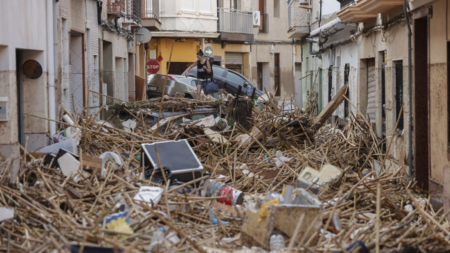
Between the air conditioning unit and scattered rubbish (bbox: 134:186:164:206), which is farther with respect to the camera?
the air conditioning unit

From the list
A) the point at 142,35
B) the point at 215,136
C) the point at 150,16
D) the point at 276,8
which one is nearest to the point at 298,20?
the point at 150,16

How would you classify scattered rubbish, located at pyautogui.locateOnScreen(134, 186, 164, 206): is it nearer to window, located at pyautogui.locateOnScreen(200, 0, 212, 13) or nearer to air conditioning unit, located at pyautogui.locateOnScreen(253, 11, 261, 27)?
window, located at pyautogui.locateOnScreen(200, 0, 212, 13)

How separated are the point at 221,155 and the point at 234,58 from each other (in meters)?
26.7

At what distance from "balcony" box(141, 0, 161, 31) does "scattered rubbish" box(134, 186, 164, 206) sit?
749 inches

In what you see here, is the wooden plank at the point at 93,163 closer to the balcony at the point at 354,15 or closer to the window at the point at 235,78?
the balcony at the point at 354,15

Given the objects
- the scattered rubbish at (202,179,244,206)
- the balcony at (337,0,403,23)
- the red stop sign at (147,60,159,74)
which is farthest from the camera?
the red stop sign at (147,60,159,74)

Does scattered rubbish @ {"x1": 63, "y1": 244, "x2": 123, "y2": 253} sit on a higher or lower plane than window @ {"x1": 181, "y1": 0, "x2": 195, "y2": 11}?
lower

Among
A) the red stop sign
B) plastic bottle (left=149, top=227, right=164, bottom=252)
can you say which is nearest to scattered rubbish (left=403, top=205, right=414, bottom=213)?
plastic bottle (left=149, top=227, right=164, bottom=252)

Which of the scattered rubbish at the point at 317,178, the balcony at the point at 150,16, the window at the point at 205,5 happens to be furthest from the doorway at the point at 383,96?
the window at the point at 205,5

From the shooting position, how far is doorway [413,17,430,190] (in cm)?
1052

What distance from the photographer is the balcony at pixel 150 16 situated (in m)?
26.4

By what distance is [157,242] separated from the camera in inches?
247

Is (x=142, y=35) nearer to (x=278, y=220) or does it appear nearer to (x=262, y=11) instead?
(x=262, y=11)

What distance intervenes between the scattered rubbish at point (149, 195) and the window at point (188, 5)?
25.6 meters
